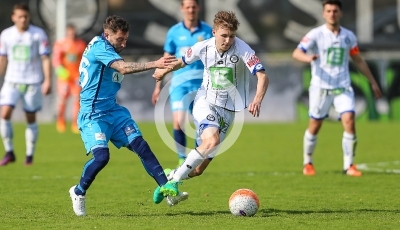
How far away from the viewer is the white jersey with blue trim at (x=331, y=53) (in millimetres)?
12555

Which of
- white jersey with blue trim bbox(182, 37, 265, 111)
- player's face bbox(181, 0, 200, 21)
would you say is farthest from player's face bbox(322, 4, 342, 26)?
white jersey with blue trim bbox(182, 37, 265, 111)

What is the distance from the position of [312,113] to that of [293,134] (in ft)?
25.5

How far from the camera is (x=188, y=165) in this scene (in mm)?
8695

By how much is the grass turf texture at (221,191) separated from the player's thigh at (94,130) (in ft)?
2.36

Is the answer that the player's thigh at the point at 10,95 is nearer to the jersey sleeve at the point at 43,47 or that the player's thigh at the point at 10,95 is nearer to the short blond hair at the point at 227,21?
the jersey sleeve at the point at 43,47

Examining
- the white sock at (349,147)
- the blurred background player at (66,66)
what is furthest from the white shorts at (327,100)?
the blurred background player at (66,66)

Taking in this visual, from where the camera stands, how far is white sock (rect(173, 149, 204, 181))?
8.66m

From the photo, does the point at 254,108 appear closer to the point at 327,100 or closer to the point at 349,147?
the point at 327,100

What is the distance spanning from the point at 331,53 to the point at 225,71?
3.86 metres

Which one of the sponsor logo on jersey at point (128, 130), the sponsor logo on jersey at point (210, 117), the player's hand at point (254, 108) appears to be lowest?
the sponsor logo on jersey at point (128, 130)

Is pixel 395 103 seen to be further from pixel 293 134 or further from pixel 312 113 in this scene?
pixel 312 113

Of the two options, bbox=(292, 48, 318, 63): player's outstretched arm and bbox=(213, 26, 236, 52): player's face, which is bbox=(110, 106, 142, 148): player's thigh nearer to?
bbox=(213, 26, 236, 52): player's face

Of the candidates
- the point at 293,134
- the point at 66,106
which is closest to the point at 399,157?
the point at 293,134

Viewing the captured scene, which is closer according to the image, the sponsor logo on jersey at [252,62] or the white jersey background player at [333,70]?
the sponsor logo on jersey at [252,62]
